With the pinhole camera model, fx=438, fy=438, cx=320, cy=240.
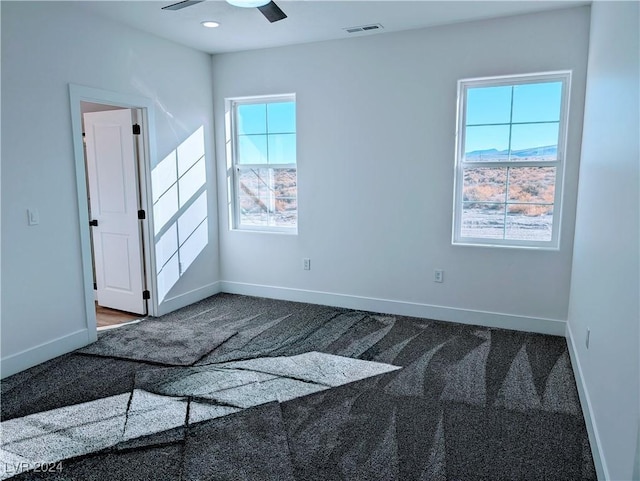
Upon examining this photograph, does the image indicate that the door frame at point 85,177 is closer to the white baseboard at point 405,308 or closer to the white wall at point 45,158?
the white wall at point 45,158

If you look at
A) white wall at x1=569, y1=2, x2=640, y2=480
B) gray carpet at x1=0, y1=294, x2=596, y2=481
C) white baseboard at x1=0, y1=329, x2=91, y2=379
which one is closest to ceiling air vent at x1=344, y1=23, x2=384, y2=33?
white wall at x1=569, y1=2, x2=640, y2=480

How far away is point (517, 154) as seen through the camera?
3.91 meters

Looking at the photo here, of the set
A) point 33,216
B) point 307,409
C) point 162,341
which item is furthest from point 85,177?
point 307,409

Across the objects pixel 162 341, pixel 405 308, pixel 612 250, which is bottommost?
pixel 162 341

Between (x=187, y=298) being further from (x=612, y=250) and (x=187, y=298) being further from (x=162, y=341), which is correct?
(x=612, y=250)

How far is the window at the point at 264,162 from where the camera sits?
16.1 ft

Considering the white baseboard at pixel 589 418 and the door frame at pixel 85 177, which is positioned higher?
the door frame at pixel 85 177

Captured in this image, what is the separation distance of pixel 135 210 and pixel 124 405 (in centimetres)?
218

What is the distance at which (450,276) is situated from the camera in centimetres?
423

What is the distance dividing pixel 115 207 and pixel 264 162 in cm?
166

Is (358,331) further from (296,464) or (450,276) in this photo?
(296,464)

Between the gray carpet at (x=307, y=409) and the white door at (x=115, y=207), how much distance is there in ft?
2.46

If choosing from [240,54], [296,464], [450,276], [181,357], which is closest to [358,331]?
[450,276]

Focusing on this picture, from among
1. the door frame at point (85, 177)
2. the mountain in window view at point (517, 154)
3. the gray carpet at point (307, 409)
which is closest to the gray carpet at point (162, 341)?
the gray carpet at point (307, 409)
